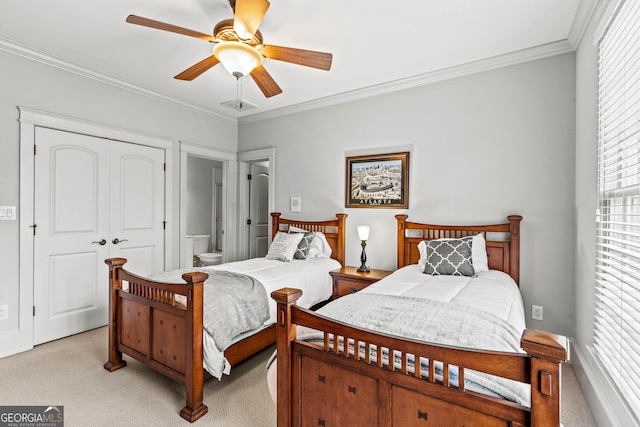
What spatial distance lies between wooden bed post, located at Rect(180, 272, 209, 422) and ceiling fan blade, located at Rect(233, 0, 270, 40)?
1527 mm

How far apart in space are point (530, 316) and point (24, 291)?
15.2 feet

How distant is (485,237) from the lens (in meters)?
3.04

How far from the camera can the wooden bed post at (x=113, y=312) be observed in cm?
253

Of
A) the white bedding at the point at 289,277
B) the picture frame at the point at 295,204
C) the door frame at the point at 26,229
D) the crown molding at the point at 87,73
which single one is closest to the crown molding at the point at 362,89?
the crown molding at the point at 87,73

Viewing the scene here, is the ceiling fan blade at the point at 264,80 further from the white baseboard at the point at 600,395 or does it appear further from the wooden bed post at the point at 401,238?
the white baseboard at the point at 600,395

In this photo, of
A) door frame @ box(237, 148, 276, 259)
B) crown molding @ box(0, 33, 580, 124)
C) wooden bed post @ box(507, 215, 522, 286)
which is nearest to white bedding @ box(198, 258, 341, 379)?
door frame @ box(237, 148, 276, 259)

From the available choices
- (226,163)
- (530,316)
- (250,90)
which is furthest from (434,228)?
(226,163)

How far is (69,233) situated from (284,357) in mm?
3008

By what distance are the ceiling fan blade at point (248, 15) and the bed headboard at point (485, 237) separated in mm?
2274

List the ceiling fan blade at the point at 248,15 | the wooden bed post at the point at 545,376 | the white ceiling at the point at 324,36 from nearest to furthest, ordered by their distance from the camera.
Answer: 1. the wooden bed post at the point at 545,376
2. the ceiling fan blade at the point at 248,15
3. the white ceiling at the point at 324,36

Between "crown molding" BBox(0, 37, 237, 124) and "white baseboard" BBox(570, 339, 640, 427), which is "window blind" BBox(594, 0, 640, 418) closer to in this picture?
"white baseboard" BBox(570, 339, 640, 427)

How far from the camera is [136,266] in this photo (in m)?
3.81

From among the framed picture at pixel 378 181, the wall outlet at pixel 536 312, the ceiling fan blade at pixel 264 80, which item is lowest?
the wall outlet at pixel 536 312

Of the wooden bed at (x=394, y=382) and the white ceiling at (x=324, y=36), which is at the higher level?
the white ceiling at (x=324, y=36)
